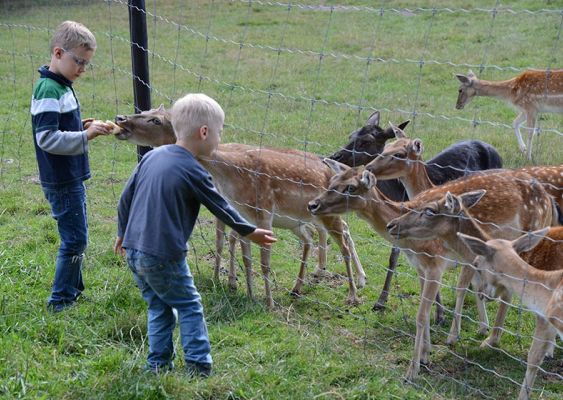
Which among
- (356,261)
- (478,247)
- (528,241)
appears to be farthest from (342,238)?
(528,241)

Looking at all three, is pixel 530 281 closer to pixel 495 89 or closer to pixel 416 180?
pixel 416 180

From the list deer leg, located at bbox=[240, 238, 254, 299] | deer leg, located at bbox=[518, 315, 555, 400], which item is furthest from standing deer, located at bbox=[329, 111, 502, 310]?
deer leg, located at bbox=[518, 315, 555, 400]

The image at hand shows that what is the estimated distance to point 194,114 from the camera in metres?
4.30

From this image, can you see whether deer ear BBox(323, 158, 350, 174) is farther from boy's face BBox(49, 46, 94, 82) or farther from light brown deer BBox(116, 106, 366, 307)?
boy's face BBox(49, 46, 94, 82)

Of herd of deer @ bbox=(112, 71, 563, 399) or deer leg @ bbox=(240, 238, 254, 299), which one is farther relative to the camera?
deer leg @ bbox=(240, 238, 254, 299)

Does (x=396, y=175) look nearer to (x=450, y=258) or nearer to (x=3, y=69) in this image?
(x=450, y=258)

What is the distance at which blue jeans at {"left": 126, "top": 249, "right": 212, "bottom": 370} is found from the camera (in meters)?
4.34

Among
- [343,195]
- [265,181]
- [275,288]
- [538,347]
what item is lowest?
[275,288]

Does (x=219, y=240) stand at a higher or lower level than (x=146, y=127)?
lower

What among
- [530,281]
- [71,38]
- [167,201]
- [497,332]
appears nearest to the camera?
[167,201]

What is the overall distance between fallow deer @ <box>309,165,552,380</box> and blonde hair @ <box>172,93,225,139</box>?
172 centimetres

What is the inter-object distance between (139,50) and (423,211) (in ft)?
8.40

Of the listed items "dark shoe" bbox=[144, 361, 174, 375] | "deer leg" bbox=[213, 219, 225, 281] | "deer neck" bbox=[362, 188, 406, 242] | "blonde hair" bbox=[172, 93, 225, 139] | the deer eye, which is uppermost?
"blonde hair" bbox=[172, 93, 225, 139]

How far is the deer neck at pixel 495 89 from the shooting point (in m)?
12.1
